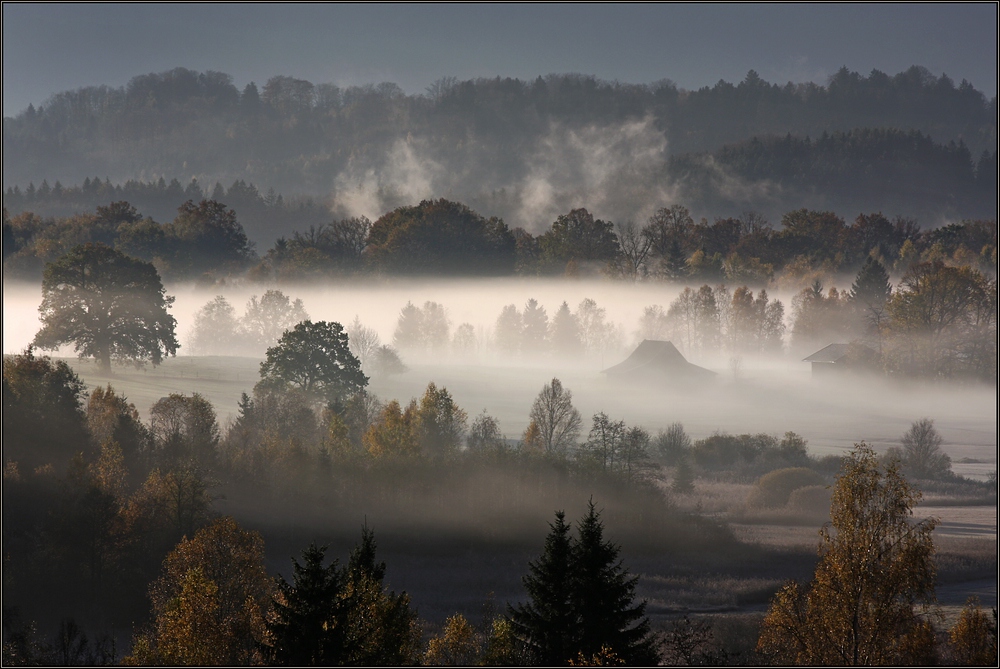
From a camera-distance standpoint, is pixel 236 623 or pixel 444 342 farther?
pixel 444 342

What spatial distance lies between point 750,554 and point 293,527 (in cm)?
2966

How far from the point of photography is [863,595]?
1076 inches

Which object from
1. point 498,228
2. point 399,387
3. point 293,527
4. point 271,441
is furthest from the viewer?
point 498,228

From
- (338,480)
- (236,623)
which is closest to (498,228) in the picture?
(338,480)

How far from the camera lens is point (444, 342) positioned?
388 feet

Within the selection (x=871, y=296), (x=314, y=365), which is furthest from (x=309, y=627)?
(x=871, y=296)

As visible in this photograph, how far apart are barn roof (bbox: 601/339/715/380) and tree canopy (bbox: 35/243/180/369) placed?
53.7 m

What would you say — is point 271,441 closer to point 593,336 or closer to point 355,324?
point 355,324

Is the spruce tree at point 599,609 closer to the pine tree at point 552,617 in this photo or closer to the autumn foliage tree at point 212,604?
the pine tree at point 552,617

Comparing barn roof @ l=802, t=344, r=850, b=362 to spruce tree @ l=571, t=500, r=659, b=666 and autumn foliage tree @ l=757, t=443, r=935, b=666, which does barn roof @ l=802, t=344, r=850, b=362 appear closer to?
autumn foliage tree @ l=757, t=443, r=935, b=666

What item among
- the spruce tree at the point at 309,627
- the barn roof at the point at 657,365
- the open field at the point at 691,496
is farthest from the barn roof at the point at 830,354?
the spruce tree at the point at 309,627

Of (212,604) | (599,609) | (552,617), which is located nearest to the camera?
(599,609)

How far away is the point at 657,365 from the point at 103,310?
6286 centimetres

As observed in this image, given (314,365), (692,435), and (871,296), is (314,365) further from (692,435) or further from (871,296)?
(871,296)
